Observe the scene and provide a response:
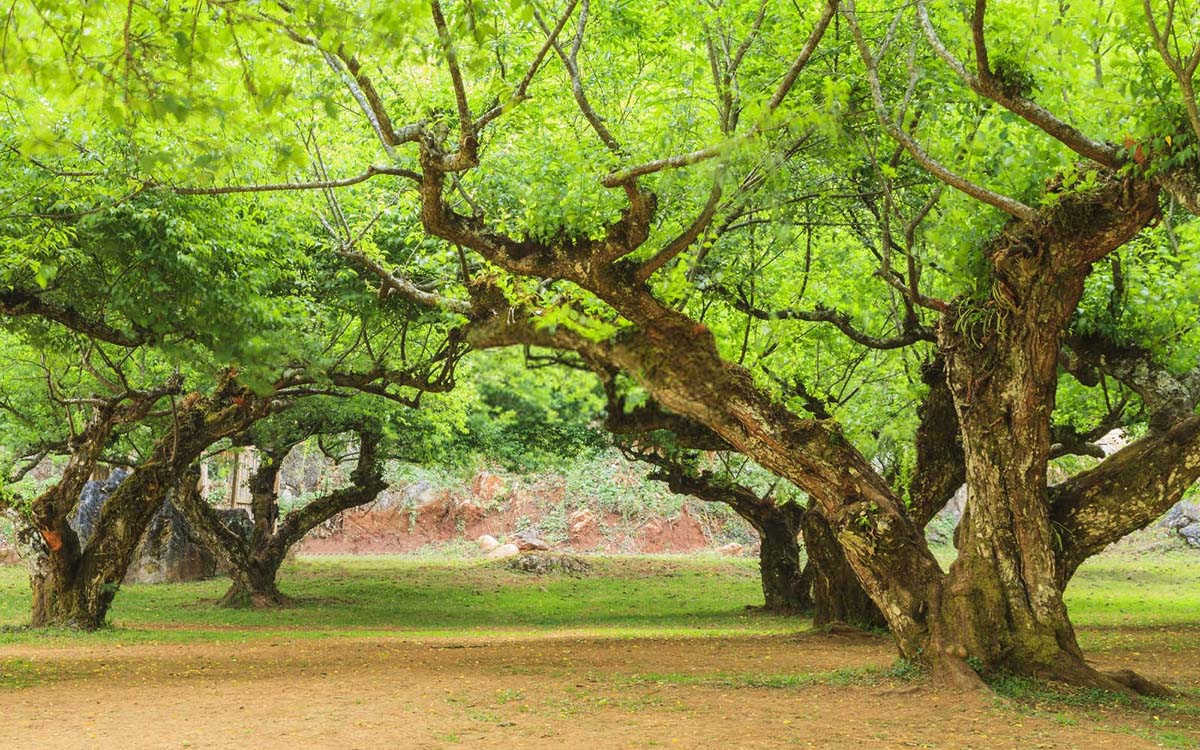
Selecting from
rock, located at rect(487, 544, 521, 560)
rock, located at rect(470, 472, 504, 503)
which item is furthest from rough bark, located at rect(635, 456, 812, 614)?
rock, located at rect(470, 472, 504, 503)

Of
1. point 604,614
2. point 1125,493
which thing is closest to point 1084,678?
point 1125,493

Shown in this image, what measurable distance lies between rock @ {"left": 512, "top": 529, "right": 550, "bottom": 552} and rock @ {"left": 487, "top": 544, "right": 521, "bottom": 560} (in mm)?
235

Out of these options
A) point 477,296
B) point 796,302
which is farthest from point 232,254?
point 796,302

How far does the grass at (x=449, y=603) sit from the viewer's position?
51.9 ft

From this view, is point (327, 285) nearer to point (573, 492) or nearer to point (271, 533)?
point (271, 533)

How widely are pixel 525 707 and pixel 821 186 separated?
5.54 m

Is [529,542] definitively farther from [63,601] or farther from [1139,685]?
[1139,685]

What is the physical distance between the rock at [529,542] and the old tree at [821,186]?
71.5 feet

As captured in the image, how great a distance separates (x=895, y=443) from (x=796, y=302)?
3374 mm

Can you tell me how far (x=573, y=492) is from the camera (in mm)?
36562

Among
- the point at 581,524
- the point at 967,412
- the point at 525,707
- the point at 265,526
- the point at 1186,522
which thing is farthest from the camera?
the point at 581,524

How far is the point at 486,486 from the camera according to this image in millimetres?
36844

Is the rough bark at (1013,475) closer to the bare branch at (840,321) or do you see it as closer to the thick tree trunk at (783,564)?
the bare branch at (840,321)

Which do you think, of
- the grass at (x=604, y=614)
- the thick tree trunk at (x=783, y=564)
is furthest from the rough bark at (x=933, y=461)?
the thick tree trunk at (x=783, y=564)
